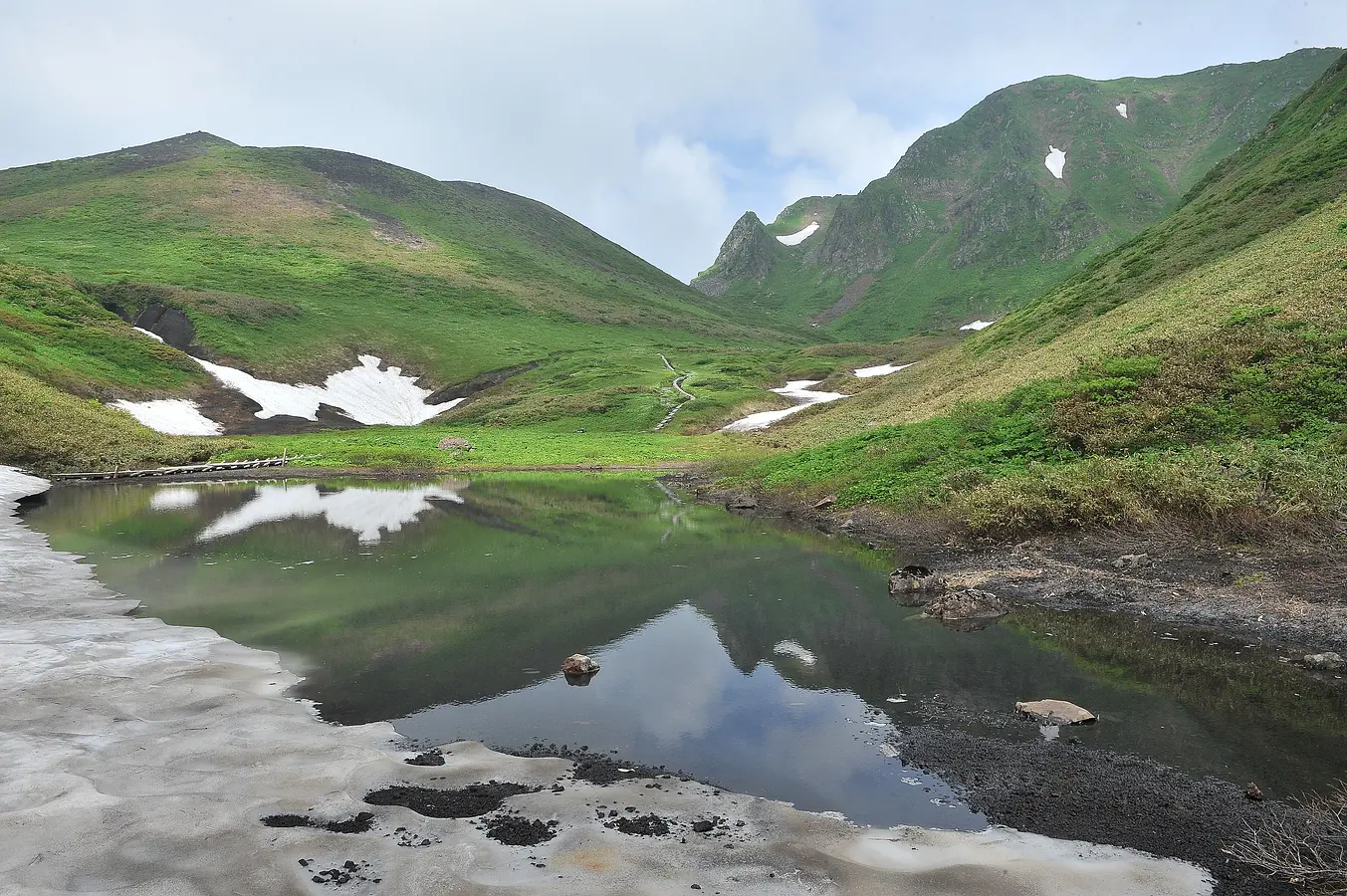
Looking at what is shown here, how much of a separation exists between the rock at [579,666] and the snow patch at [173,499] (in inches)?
1285

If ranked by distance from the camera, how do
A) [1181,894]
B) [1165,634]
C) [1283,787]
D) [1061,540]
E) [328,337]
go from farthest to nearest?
1. [328,337]
2. [1061,540]
3. [1165,634]
4. [1283,787]
5. [1181,894]

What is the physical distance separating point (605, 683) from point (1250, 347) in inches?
1017

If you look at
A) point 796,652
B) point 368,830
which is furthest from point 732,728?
point 368,830

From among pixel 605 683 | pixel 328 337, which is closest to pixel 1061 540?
pixel 605 683

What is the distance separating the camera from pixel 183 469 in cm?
5512

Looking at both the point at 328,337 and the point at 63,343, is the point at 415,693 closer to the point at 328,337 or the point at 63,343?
the point at 63,343

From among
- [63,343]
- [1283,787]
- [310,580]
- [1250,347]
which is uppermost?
[63,343]

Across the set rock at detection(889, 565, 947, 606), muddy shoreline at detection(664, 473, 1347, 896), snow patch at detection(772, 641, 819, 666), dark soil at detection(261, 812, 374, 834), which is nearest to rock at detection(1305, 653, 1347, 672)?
muddy shoreline at detection(664, 473, 1347, 896)

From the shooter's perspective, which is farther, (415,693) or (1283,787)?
(415,693)

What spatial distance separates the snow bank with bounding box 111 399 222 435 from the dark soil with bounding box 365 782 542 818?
7848 cm

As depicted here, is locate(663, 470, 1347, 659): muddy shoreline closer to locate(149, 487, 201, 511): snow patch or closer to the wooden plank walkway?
locate(149, 487, 201, 511): snow patch

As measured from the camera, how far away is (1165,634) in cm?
1589

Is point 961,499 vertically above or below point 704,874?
above

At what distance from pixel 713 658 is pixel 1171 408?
19.5 meters
